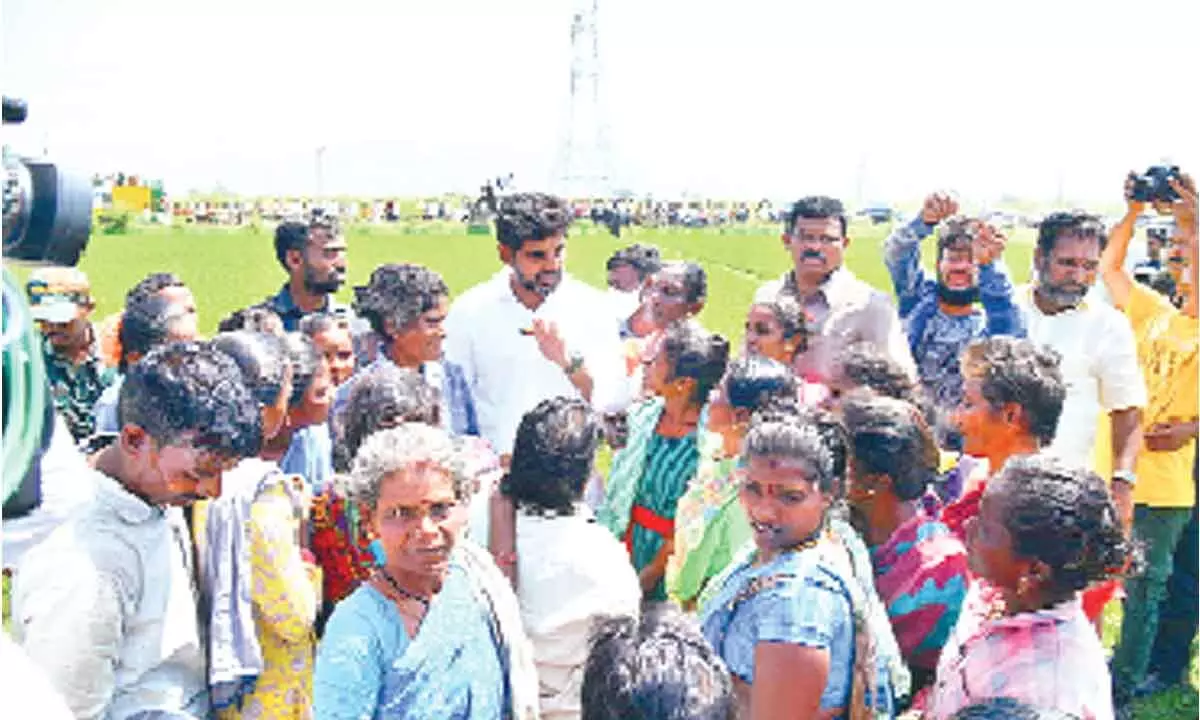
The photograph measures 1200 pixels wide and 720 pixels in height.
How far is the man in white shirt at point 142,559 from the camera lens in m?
2.18

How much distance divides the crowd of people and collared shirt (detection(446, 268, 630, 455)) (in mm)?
11

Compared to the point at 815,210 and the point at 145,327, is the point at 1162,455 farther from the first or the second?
the point at 145,327

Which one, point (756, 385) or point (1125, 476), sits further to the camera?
point (1125, 476)

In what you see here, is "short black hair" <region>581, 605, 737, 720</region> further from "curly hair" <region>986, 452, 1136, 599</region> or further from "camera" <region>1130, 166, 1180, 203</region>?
"camera" <region>1130, 166, 1180, 203</region>

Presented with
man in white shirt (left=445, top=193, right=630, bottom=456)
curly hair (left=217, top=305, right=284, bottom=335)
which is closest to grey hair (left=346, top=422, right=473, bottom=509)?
curly hair (left=217, top=305, right=284, bottom=335)

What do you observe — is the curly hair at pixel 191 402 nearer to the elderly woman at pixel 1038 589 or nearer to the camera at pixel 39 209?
the camera at pixel 39 209

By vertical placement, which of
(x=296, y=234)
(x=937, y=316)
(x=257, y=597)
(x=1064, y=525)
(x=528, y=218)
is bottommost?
(x=257, y=597)

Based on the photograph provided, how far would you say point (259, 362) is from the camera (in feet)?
10.0

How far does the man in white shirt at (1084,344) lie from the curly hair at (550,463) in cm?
223

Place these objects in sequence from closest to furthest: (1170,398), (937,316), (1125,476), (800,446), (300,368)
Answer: (800,446) → (300,368) → (1125,476) → (1170,398) → (937,316)

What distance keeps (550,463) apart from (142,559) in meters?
1.01

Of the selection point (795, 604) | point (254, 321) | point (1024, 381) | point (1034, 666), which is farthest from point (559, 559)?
point (254, 321)

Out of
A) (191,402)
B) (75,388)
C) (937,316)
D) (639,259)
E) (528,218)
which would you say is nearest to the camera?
(191,402)

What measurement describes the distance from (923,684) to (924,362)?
104 inches
